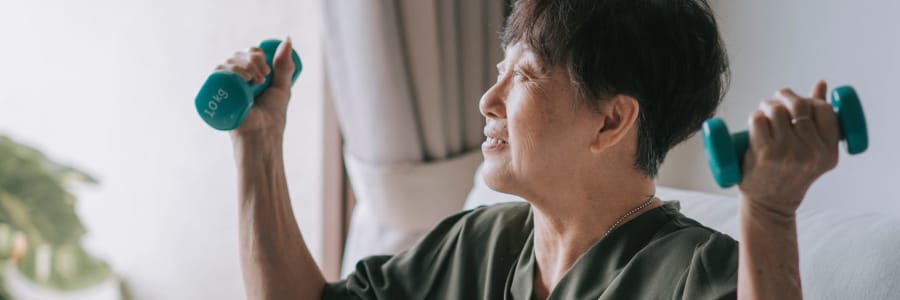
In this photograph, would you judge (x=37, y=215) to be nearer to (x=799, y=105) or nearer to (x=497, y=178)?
(x=497, y=178)

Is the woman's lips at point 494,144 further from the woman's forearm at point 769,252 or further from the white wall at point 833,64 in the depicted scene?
the white wall at point 833,64

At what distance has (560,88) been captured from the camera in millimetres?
1117

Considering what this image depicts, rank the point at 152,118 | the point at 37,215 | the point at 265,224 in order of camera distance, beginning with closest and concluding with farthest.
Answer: the point at 265,224 → the point at 37,215 → the point at 152,118

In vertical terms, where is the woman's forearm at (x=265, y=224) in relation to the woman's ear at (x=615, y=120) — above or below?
below

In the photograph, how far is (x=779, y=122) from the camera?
2.50 feet

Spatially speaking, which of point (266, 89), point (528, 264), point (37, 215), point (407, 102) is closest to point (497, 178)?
point (528, 264)

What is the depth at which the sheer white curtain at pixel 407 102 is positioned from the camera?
1.96 m

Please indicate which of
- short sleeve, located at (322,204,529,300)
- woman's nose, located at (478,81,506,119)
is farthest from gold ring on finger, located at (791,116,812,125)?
short sleeve, located at (322,204,529,300)

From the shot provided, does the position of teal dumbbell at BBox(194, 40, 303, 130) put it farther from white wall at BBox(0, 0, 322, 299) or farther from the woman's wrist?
white wall at BBox(0, 0, 322, 299)

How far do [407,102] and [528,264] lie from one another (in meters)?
0.81

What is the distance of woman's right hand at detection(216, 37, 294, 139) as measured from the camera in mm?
1294

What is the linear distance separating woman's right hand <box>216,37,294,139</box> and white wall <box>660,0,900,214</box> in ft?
2.53

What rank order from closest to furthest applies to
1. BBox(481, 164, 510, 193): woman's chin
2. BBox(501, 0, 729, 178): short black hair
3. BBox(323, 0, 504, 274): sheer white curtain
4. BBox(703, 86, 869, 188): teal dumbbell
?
BBox(703, 86, 869, 188): teal dumbbell
BBox(501, 0, 729, 178): short black hair
BBox(481, 164, 510, 193): woman's chin
BBox(323, 0, 504, 274): sheer white curtain

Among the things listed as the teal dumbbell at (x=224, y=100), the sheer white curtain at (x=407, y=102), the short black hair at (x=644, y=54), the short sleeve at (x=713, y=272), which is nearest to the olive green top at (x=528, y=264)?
the short sleeve at (x=713, y=272)
